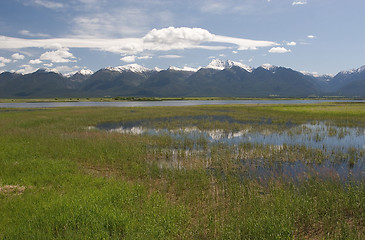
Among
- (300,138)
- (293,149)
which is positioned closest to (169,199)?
(293,149)

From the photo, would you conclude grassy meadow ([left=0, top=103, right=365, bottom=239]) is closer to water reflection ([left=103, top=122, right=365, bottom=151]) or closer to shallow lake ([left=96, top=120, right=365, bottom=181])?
shallow lake ([left=96, top=120, right=365, bottom=181])

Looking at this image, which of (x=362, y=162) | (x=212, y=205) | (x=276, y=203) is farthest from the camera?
(x=362, y=162)

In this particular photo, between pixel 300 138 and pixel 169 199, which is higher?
pixel 300 138

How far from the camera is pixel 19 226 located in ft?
31.9

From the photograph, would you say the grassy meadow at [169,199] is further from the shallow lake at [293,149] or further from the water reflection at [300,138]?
the water reflection at [300,138]

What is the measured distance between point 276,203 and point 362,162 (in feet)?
46.7

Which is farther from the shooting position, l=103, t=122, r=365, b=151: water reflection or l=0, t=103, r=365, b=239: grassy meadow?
l=103, t=122, r=365, b=151: water reflection

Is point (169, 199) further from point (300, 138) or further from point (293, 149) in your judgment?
point (300, 138)

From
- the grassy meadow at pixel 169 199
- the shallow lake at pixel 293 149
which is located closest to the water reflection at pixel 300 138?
the shallow lake at pixel 293 149

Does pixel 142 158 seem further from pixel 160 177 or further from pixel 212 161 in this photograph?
pixel 212 161

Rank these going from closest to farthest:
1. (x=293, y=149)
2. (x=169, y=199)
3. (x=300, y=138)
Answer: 1. (x=169, y=199)
2. (x=293, y=149)
3. (x=300, y=138)

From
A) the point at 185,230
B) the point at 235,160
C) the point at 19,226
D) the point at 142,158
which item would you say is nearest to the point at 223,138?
the point at 235,160

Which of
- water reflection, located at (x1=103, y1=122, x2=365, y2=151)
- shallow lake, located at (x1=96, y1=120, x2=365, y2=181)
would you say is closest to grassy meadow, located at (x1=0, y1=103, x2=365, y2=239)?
shallow lake, located at (x1=96, y1=120, x2=365, y2=181)

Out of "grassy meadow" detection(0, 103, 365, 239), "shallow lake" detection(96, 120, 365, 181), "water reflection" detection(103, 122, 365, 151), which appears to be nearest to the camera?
"grassy meadow" detection(0, 103, 365, 239)
